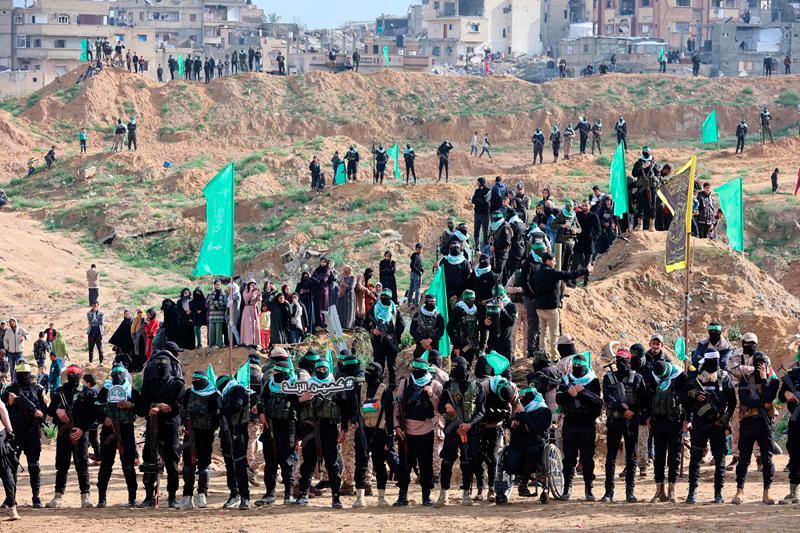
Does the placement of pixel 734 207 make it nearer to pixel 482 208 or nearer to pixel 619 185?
pixel 619 185

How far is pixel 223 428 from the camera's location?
49.0 feet

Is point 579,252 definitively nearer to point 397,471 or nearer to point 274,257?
point 397,471

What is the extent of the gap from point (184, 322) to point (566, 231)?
19.8 ft

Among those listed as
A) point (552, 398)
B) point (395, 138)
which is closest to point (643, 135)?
point (395, 138)

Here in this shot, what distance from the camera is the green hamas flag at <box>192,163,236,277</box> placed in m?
18.8

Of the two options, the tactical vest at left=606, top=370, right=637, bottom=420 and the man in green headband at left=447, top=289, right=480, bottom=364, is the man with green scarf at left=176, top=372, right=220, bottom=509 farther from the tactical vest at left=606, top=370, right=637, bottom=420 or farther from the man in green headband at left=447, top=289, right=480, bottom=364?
the man in green headband at left=447, top=289, right=480, bottom=364

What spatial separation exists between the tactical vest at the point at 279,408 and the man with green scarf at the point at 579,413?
2583mm

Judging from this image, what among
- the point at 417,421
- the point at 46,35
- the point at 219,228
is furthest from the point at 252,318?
the point at 46,35

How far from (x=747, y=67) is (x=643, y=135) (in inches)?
1098

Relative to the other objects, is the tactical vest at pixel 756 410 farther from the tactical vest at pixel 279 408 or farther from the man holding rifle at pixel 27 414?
the man holding rifle at pixel 27 414

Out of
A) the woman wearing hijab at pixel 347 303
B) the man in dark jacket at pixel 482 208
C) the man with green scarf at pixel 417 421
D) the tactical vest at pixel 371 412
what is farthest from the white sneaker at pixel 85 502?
the man in dark jacket at pixel 482 208

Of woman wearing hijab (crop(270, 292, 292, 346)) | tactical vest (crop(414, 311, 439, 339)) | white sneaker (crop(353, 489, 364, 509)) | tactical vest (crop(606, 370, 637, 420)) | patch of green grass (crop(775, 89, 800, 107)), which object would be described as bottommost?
white sneaker (crop(353, 489, 364, 509))

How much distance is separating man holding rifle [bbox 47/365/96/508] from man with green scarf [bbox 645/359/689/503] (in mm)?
5525

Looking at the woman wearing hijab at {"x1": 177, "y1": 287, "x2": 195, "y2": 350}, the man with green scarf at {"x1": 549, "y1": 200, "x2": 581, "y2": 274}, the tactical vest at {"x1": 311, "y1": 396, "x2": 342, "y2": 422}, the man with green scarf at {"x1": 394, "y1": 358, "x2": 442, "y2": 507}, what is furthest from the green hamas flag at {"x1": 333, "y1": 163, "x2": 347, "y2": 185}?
the tactical vest at {"x1": 311, "y1": 396, "x2": 342, "y2": 422}
